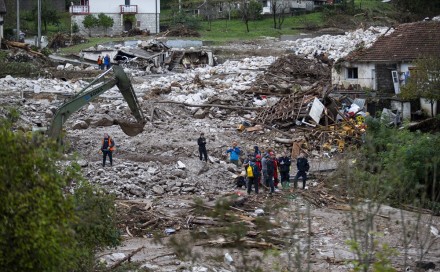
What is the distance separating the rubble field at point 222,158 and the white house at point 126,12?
1714 cm

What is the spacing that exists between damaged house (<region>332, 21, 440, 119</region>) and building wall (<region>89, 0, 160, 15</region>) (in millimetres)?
27740

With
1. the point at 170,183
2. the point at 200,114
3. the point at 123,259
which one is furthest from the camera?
the point at 200,114

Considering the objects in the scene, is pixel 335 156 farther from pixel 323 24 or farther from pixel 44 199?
pixel 323 24

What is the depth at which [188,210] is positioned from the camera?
20.0 m

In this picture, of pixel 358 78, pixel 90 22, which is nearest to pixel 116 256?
pixel 358 78

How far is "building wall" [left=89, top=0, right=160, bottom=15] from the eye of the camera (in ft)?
200

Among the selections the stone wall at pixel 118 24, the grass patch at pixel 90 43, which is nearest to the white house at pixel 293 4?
the stone wall at pixel 118 24

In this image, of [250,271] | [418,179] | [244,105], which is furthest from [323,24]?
[250,271]

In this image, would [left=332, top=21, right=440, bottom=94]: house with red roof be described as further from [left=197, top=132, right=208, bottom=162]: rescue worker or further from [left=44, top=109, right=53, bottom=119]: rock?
[left=44, top=109, right=53, bottom=119]: rock

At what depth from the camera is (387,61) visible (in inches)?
1368

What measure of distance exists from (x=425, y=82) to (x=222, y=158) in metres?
8.19

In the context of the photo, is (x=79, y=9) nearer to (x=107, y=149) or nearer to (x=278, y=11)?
(x=278, y=11)

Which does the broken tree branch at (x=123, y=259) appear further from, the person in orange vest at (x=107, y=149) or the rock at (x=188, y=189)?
the person in orange vest at (x=107, y=149)

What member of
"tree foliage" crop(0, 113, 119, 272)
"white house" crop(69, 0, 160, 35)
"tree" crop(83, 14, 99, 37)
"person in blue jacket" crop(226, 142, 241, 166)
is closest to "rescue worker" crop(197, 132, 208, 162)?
"person in blue jacket" crop(226, 142, 241, 166)
